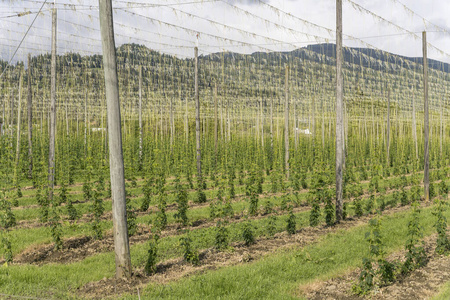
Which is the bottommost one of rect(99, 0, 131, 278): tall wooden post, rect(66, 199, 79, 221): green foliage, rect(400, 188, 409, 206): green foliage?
rect(400, 188, 409, 206): green foliage

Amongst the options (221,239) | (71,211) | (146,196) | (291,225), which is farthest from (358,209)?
(71,211)

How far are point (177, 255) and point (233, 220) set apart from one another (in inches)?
153

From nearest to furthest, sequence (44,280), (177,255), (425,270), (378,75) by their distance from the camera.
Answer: (44,280) < (425,270) < (177,255) < (378,75)

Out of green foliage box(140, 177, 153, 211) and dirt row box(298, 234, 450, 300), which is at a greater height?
green foliage box(140, 177, 153, 211)

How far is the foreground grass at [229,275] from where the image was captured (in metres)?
5.45

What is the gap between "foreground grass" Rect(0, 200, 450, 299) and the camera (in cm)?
545

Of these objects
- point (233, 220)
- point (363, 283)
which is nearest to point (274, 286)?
point (363, 283)

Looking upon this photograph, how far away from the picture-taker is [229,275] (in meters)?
6.10

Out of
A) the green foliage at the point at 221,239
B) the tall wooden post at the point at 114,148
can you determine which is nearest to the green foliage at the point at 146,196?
the green foliage at the point at 221,239

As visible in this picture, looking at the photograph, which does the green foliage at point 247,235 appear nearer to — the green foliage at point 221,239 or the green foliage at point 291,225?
the green foliage at point 221,239

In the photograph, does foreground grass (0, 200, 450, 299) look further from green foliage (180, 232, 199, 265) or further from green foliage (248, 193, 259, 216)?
green foliage (248, 193, 259, 216)

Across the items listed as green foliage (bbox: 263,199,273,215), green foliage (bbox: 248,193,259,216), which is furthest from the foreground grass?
green foliage (bbox: 248,193,259,216)

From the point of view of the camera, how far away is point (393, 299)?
530cm

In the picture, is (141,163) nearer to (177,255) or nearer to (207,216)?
(207,216)
